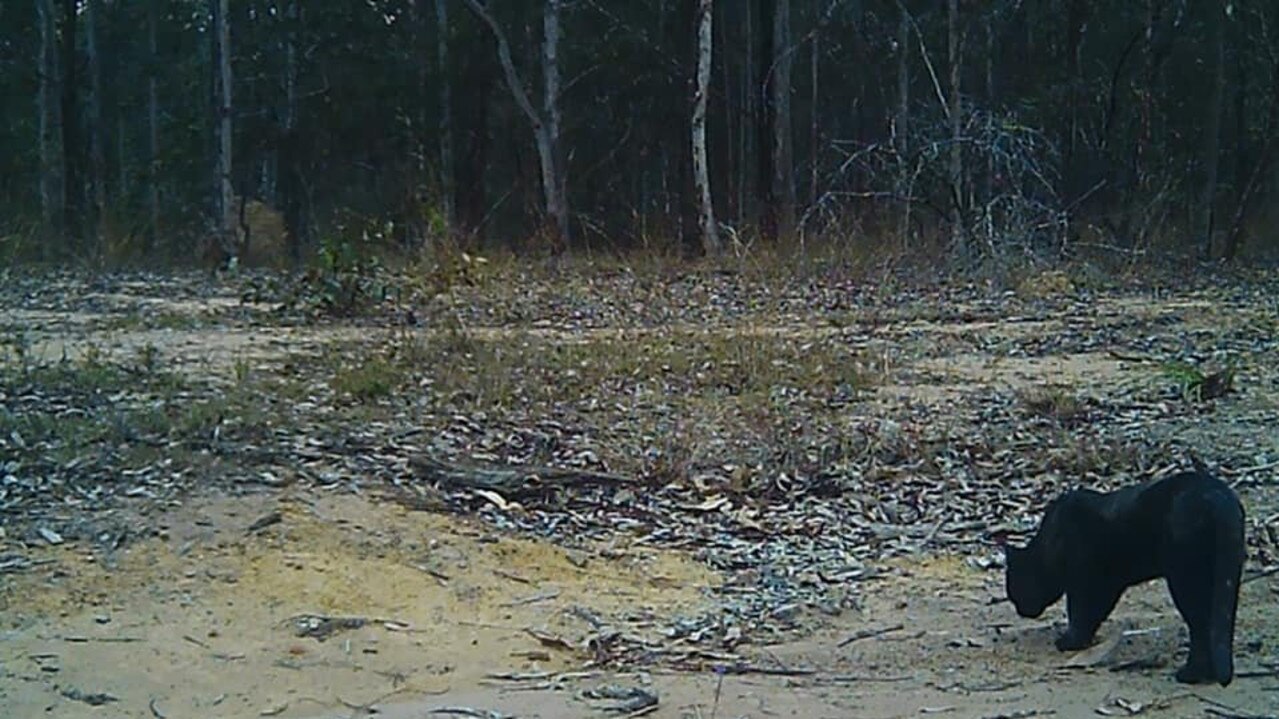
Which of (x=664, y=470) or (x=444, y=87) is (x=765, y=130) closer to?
(x=444, y=87)

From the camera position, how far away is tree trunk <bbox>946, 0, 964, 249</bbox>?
52.5 feet

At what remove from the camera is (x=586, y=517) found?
6.15 metres

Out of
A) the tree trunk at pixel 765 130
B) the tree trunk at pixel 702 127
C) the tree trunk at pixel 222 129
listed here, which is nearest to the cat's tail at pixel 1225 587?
the tree trunk at pixel 702 127

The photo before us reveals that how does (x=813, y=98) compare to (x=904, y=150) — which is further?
(x=813, y=98)

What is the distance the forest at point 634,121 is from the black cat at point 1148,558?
1314 cm

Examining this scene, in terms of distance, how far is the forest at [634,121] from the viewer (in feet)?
70.3

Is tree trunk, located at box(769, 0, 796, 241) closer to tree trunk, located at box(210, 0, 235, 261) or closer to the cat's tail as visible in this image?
tree trunk, located at box(210, 0, 235, 261)

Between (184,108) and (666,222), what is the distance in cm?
1999

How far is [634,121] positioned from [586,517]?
25904mm

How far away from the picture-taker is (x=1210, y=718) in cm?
375

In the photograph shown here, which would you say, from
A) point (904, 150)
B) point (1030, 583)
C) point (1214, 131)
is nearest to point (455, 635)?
point (1030, 583)

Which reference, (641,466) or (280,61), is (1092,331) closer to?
(641,466)

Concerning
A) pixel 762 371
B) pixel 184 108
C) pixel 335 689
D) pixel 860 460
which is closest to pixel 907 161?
pixel 762 371

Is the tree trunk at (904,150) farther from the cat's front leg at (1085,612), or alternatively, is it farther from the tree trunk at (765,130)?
the cat's front leg at (1085,612)
